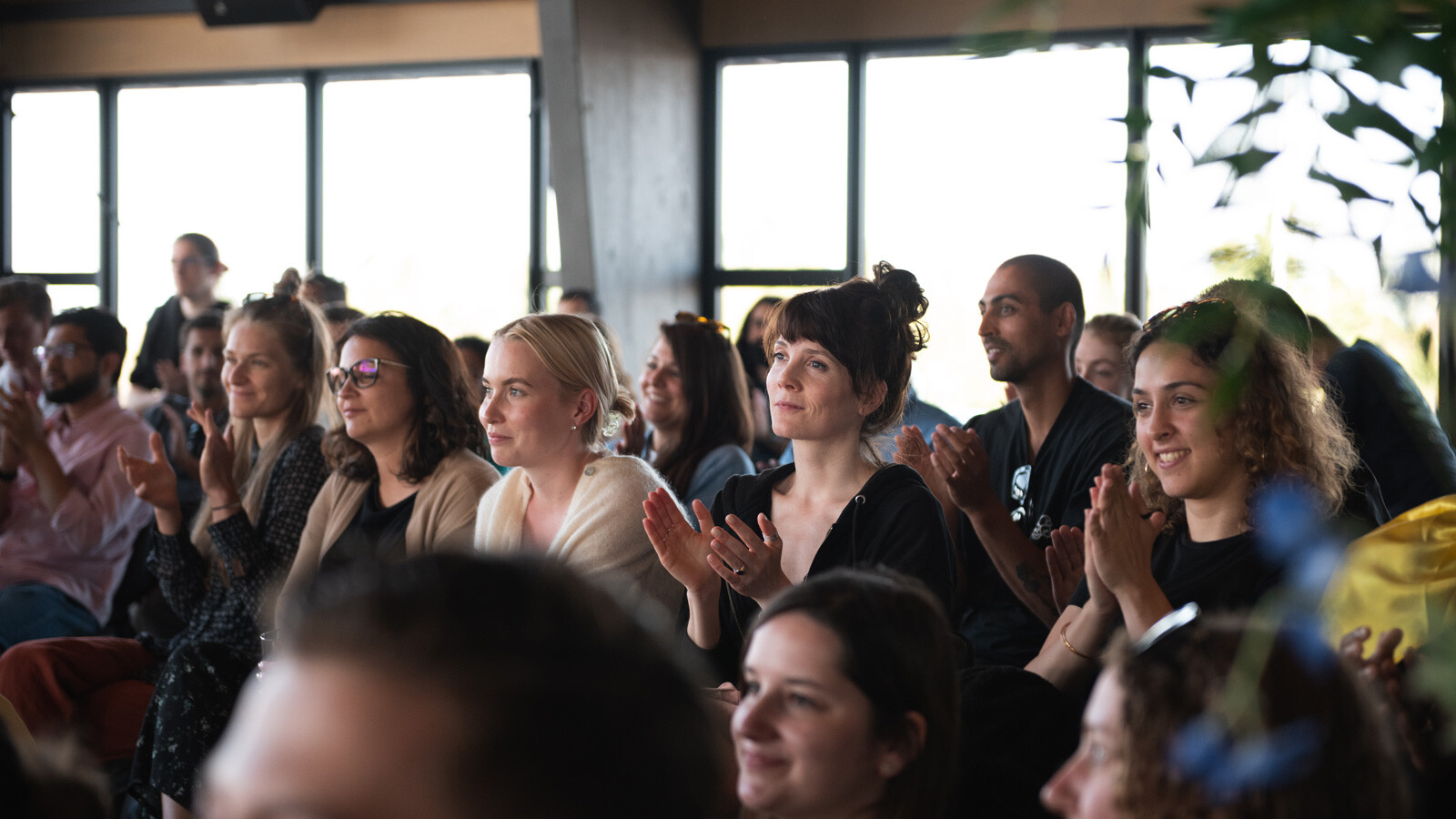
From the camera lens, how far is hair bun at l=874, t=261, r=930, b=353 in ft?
7.40

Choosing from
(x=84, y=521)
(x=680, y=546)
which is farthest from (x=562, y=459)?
(x=84, y=521)

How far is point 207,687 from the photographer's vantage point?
2334 mm

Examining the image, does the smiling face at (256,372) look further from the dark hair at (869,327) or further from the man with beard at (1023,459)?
the man with beard at (1023,459)

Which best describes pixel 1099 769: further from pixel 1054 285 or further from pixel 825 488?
pixel 1054 285

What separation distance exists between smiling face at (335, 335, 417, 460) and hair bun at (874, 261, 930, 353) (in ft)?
3.90

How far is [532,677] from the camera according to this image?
0.43m

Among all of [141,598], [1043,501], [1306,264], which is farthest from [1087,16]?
[1306,264]

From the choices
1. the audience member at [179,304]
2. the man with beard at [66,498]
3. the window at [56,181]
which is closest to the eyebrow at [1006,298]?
the man with beard at [66,498]

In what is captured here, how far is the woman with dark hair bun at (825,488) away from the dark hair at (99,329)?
232 centimetres

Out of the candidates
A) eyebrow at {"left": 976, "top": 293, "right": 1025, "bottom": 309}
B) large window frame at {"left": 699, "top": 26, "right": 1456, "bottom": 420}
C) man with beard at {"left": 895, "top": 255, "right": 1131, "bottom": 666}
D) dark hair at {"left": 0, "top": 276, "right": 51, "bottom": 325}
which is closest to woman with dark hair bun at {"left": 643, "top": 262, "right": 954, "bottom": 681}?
man with beard at {"left": 895, "top": 255, "right": 1131, "bottom": 666}

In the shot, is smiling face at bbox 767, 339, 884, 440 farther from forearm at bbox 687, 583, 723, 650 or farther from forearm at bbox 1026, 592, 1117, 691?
forearm at bbox 1026, 592, 1117, 691

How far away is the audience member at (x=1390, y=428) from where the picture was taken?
2223 millimetres

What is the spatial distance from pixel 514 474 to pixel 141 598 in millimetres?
1446

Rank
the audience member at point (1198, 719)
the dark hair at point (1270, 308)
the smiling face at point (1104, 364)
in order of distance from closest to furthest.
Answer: the dark hair at point (1270, 308)
the audience member at point (1198, 719)
the smiling face at point (1104, 364)
